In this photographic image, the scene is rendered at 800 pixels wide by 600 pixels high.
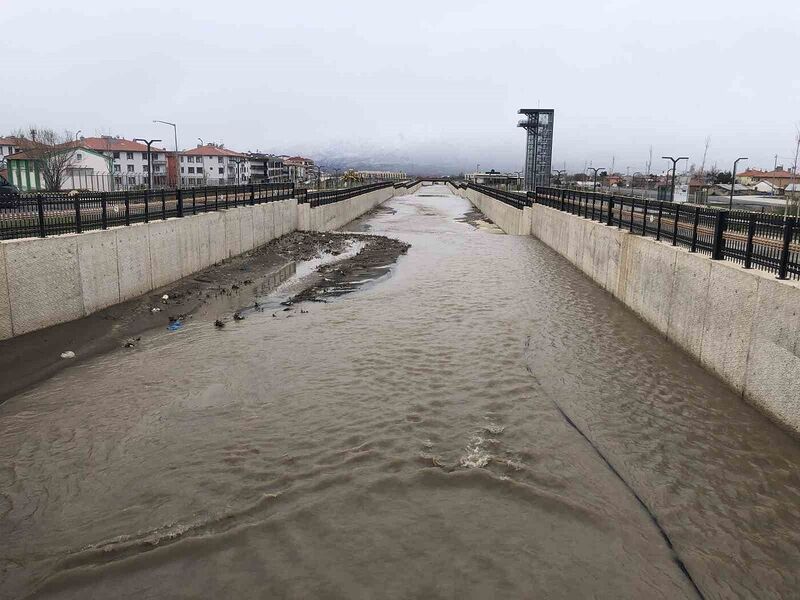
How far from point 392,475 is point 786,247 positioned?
240 inches

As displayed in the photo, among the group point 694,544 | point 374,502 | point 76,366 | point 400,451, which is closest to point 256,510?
point 374,502

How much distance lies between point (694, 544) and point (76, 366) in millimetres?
9844

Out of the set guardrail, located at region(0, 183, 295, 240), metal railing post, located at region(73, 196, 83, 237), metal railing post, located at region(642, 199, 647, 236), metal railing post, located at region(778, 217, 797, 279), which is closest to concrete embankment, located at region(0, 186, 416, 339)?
metal railing post, located at region(73, 196, 83, 237)

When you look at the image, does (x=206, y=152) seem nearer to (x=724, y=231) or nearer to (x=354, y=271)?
(x=354, y=271)

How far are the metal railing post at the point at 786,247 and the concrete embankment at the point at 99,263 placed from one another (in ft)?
40.9

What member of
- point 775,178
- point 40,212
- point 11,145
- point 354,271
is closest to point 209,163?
point 11,145

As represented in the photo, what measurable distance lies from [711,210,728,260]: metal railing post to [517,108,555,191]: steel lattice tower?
9505 cm

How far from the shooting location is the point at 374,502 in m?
6.52

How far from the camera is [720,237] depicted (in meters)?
10.9

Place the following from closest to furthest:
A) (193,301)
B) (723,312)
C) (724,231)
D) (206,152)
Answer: (723,312) < (724,231) < (193,301) < (206,152)

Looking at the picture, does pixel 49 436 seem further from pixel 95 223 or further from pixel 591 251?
pixel 591 251

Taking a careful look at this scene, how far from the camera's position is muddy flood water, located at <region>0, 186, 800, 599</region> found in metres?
5.41

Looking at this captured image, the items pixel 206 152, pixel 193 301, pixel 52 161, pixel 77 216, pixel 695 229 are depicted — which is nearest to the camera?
pixel 695 229

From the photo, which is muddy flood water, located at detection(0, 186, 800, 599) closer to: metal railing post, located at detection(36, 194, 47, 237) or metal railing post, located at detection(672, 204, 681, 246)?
metal railing post, located at detection(672, 204, 681, 246)
